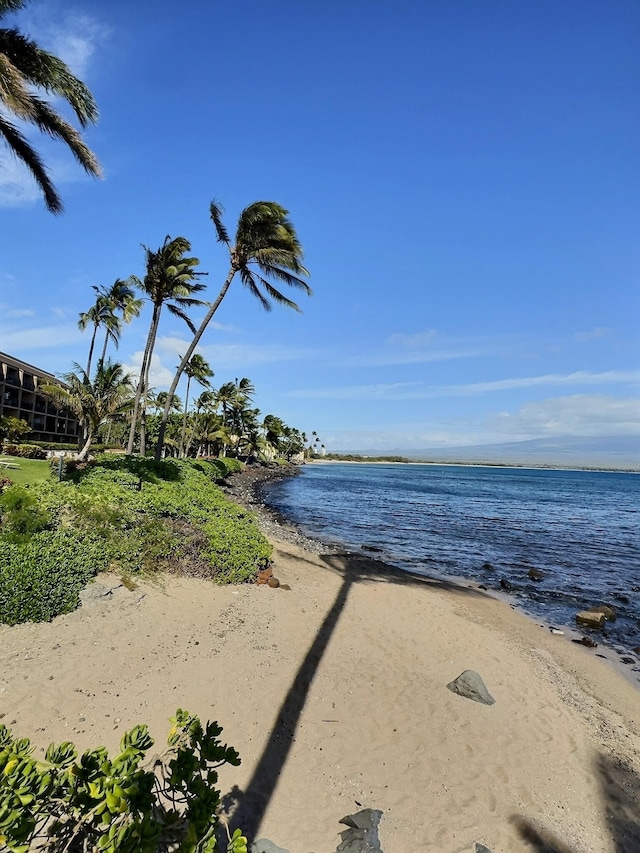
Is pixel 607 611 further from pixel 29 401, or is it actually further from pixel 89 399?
pixel 29 401

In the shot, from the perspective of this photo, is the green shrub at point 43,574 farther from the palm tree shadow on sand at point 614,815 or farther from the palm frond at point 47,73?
the palm frond at point 47,73

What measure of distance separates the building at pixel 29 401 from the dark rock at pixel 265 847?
43.6 metres

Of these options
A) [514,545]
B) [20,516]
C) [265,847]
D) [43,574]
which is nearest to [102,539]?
[20,516]

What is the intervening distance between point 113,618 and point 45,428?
173 feet

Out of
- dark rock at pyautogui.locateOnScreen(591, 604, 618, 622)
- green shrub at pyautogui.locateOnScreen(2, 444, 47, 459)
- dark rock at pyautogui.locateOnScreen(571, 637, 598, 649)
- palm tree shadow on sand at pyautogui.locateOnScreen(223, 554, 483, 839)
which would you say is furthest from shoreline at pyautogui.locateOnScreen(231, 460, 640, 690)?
green shrub at pyautogui.locateOnScreen(2, 444, 47, 459)

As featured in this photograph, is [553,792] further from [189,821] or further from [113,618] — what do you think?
[113,618]

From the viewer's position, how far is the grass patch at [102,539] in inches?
283

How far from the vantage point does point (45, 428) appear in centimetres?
5134

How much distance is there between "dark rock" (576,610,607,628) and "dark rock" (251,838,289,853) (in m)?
10.4

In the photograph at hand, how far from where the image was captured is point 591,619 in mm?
11117

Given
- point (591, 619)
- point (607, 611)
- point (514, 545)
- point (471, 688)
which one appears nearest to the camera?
point (471, 688)

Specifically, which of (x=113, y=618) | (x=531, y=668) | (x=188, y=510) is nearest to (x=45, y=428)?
(x=188, y=510)

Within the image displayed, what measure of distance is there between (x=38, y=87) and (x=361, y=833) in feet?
53.7

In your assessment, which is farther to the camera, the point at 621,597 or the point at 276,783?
the point at 621,597
